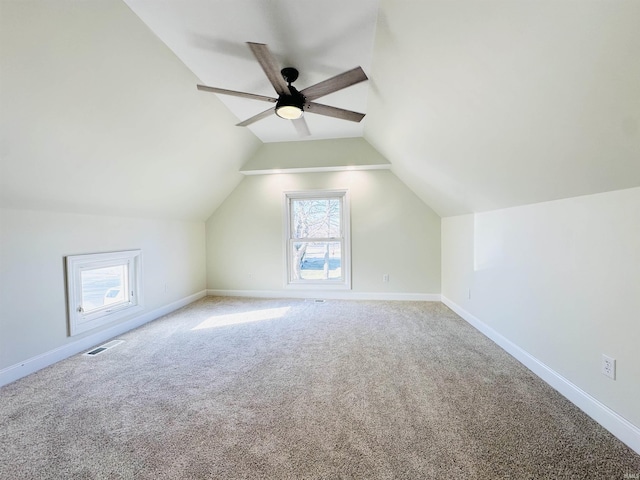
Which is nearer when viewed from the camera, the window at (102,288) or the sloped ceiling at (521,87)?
the sloped ceiling at (521,87)

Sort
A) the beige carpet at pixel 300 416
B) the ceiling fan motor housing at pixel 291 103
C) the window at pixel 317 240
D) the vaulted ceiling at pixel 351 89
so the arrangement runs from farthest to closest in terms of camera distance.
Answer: the window at pixel 317 240
the ceiling fan motor housing at pixel 291 103
the beige carpet at pixel 300 416
the vaulted ceiling at pixel 351 89

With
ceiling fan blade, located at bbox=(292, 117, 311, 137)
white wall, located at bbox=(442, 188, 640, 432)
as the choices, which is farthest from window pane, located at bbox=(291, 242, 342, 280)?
white wall, located at bbox=(442, 188, 640, 432)

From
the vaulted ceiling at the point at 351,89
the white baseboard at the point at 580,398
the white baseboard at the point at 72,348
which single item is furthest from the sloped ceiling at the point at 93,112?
the white baseboard at the point at 580,398

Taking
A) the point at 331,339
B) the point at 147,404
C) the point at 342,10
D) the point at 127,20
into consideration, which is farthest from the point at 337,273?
the point at 127,20

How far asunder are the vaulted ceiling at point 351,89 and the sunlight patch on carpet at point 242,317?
172cm

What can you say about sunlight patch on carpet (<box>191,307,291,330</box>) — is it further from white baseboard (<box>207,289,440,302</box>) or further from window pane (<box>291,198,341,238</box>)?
window pane (<box>291,198,341,238</box>)

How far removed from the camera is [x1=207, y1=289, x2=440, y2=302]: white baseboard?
4105mm

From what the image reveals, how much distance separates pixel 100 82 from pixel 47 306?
77.9 inches

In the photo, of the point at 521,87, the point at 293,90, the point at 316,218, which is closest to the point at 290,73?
the point at 293,90

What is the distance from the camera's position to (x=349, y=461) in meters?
1.28

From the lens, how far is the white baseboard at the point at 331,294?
4.11 meters

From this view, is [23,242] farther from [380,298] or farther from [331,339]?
[380,298]

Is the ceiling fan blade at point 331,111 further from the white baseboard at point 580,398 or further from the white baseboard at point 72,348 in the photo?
the white baseboard at point 72,348

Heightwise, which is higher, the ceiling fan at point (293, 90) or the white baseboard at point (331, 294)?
the ceiling fan at point (293, 90)
